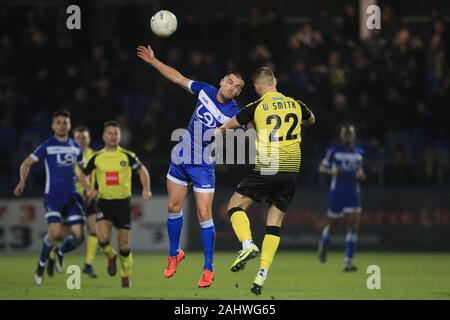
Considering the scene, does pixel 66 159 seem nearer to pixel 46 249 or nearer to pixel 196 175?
pixel 46 249

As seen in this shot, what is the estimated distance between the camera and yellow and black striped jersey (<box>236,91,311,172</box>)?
10914 mm

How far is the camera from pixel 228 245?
2075 centimetres

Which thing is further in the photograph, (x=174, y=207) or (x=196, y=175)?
(x=174, y=207)

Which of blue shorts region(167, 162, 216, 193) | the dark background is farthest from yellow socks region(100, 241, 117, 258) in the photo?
the dark background

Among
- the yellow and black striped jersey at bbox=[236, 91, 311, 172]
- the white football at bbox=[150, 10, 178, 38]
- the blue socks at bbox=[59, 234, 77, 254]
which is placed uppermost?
the white football at bbox=[150, 10, 178, 38]

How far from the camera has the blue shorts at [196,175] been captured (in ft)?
38.8

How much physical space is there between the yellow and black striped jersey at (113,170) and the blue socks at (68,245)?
0.93 meters

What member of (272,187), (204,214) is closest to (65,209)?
(204,214)

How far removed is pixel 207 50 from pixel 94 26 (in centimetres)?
316

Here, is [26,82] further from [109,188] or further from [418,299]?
[418,299]

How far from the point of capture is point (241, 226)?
11.0m

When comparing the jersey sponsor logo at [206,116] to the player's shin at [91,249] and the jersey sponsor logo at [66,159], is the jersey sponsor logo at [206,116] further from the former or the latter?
the player's shin at [91,249]

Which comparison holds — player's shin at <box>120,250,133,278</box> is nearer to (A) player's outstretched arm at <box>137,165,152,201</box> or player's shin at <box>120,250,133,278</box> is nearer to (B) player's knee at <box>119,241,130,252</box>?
(B) player's knee at <box>119,241,130,252</box>

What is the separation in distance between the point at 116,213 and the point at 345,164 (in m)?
5.17
